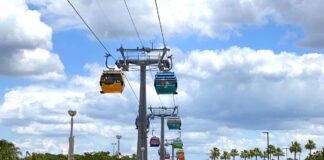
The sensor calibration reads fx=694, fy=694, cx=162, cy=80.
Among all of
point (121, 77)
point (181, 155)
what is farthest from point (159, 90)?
point (181, 155)

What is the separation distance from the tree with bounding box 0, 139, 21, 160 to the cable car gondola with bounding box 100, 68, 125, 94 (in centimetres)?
4420

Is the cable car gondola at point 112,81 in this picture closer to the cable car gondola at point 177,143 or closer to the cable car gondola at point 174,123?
the cable car gondola at point 174,123

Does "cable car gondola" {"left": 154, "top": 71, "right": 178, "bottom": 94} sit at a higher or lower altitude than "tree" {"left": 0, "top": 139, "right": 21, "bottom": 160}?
higher

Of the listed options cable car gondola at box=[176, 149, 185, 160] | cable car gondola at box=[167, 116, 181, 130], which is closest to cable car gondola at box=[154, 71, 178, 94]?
cable car gondola at box=[167, 116, 181, 130]

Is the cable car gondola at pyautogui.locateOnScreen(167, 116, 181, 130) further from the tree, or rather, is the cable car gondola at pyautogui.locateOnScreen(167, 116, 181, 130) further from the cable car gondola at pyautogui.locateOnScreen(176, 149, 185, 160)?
the cable car gondola at pyautogui.locateOnScreen(176, 149, 185, 160)

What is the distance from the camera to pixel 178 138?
144000mm

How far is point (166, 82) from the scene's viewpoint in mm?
56094

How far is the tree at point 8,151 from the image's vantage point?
90.7 meters

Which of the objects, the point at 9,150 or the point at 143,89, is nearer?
the point at 143,89

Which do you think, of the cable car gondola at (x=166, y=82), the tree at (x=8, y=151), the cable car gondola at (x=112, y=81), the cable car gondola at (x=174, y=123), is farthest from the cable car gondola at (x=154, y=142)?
the cable car gondola at (x=112, y=81)

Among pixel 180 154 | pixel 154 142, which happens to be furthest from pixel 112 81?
pixel 180 154

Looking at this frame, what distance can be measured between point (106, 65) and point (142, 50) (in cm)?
438

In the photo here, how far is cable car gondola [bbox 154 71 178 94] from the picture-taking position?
5612cm

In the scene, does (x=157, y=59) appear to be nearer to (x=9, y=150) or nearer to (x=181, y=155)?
(x=9, y=150)
